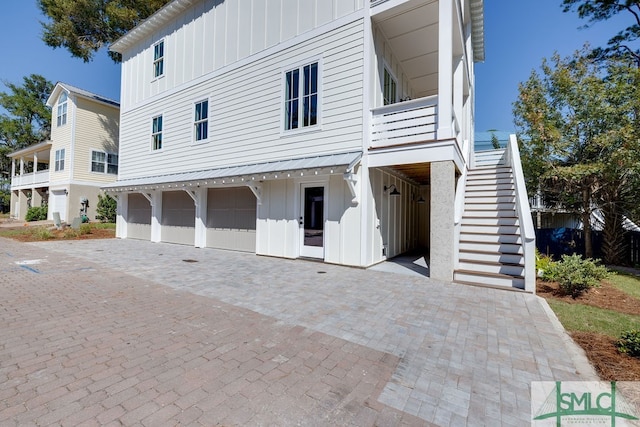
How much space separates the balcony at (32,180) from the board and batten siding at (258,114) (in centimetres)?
1497

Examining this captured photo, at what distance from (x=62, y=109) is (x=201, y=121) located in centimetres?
1902

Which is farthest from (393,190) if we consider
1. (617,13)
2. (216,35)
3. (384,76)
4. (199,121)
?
(617,13)

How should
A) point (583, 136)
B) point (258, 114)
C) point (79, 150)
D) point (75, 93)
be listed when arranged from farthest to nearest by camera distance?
point (79, 150) → point (75, 93) → point (583, 136) → point (258, 114)

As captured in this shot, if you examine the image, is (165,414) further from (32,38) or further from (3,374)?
(32,38)

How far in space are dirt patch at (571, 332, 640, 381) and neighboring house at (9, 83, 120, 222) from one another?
26.2m

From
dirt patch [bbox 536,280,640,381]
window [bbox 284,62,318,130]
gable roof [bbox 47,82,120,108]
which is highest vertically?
gable roof [bbox 47,82,120,108]

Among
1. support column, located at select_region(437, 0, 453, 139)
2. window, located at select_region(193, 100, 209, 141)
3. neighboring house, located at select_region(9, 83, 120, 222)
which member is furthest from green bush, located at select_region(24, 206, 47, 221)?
support column, located at select_region(437, 0, 453, 139)

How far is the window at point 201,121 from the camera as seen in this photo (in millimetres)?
11492

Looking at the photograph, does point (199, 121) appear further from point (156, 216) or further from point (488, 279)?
point (488, 279)

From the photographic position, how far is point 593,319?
4.48 metres

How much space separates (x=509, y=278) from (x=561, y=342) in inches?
102

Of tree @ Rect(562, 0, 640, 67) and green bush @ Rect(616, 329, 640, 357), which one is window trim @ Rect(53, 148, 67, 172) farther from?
tree @ Rect(562, 0, 640, 67)

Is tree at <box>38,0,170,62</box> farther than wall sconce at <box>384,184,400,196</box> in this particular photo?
Yes

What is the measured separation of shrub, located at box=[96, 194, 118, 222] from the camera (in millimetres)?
21047
